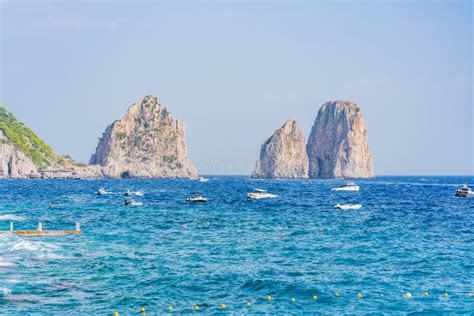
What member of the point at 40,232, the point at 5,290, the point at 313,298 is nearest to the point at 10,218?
the point at 40,232

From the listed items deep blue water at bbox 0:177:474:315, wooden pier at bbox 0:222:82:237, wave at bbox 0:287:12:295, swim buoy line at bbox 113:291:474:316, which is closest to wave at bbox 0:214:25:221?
deep blue water at bbox 0:177:474:315

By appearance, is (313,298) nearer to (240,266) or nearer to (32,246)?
(240,266)

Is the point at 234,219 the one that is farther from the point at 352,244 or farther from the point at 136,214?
the point at 352,244

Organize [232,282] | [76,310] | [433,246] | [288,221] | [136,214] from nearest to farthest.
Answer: [76,310]
[232,282]
[433,246]
[288,221]
[136,214]

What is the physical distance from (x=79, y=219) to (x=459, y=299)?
48.9 metres

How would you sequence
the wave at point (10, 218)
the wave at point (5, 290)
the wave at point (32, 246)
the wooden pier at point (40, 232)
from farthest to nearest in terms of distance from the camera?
1. the wave at point (10, 218)
2. the wooden pier at point (40, 232)
3. the wave at point (32, 246)
4. the wave at point (5, 290)

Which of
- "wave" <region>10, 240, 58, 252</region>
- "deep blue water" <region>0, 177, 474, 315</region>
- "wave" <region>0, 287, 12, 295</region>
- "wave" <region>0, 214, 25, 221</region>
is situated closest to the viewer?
"deep blue water" <region>0, 177, 474, 315</region>

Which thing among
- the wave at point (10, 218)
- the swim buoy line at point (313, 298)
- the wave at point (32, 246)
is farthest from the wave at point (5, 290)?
the wave at point (10, 218)

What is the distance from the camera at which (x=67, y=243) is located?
160 feet

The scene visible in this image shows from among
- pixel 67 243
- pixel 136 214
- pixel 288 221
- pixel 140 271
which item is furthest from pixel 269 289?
pixel 136 214

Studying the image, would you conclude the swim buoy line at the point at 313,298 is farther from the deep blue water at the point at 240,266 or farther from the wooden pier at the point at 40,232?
the wooden pier at the point at 40,232

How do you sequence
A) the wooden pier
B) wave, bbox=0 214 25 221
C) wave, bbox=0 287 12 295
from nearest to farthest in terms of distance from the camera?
wave, bbox=0 287 12 295 < the wooden pier < wave, bbox=0 214 25 221

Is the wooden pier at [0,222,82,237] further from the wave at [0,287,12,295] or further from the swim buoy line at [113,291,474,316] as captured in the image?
the swim buoy line at [113,291,474,316]

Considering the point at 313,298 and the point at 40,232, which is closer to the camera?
the point at 313,298
